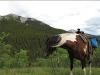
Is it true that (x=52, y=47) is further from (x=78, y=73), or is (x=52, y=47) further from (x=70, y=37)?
(x=78, y=73)

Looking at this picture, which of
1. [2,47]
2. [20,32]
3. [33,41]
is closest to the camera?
[2,47]

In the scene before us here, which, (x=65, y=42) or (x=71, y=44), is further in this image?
(x=71, y=44)

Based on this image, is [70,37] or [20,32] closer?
[70,37]

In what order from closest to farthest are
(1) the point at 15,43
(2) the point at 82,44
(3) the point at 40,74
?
(2) the point at 82,44
(3) the point at 40,74
(1) the point at 15,43

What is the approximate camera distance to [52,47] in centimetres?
1154

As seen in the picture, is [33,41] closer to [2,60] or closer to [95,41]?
[2,60]

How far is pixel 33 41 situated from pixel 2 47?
472 ft

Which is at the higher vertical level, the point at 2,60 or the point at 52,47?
the point at 52,47

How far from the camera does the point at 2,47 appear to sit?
4025cm

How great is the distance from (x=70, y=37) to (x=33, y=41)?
173 meters

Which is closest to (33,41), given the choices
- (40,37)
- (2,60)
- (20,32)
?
(40,37)

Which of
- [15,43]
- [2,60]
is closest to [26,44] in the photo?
[15,43]

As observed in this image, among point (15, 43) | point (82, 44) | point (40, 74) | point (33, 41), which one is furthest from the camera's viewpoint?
point (33, 41)

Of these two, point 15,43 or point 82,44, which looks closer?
point 82,44
